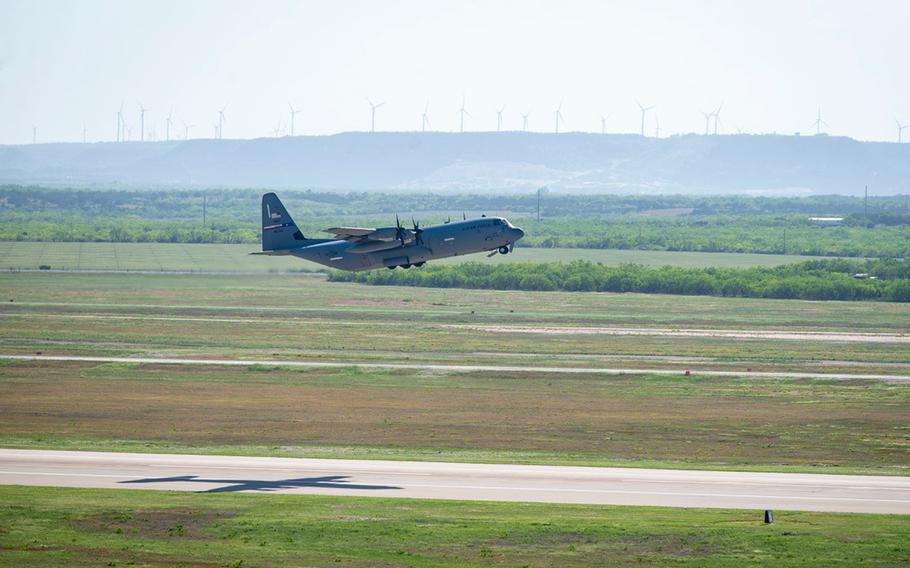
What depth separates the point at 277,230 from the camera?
8462cm

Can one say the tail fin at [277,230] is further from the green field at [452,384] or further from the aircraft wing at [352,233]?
the green field at [452,384]

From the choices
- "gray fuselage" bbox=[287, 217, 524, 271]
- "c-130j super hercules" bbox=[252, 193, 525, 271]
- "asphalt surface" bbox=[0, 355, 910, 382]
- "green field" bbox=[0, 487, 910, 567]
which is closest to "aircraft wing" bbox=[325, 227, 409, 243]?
"c-130j super hercules" bbox=[252, 193, 525, 271]

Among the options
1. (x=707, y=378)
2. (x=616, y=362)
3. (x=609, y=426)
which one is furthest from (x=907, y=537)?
(x=616, y=362)

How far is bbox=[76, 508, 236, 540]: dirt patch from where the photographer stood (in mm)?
46188

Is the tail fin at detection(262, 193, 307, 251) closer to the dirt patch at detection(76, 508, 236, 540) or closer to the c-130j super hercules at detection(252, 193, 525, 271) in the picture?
the c-130j super hercules at detection(252, 193, 525, 271)

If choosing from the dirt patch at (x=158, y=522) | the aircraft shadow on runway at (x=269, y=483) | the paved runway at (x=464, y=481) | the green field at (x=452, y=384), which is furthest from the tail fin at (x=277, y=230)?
the dirt patch at (x=158, y=522)

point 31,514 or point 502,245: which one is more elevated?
point 502,245

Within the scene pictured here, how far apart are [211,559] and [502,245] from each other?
3806cm

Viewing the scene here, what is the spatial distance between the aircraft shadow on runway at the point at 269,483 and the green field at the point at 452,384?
8.05 m

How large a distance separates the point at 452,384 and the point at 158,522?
145 feet

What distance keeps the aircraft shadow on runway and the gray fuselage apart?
848 inches

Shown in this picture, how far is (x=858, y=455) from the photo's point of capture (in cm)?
6519

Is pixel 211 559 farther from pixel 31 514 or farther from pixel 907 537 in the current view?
pixel 907 537

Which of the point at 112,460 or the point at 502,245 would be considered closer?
the point at 112,460
